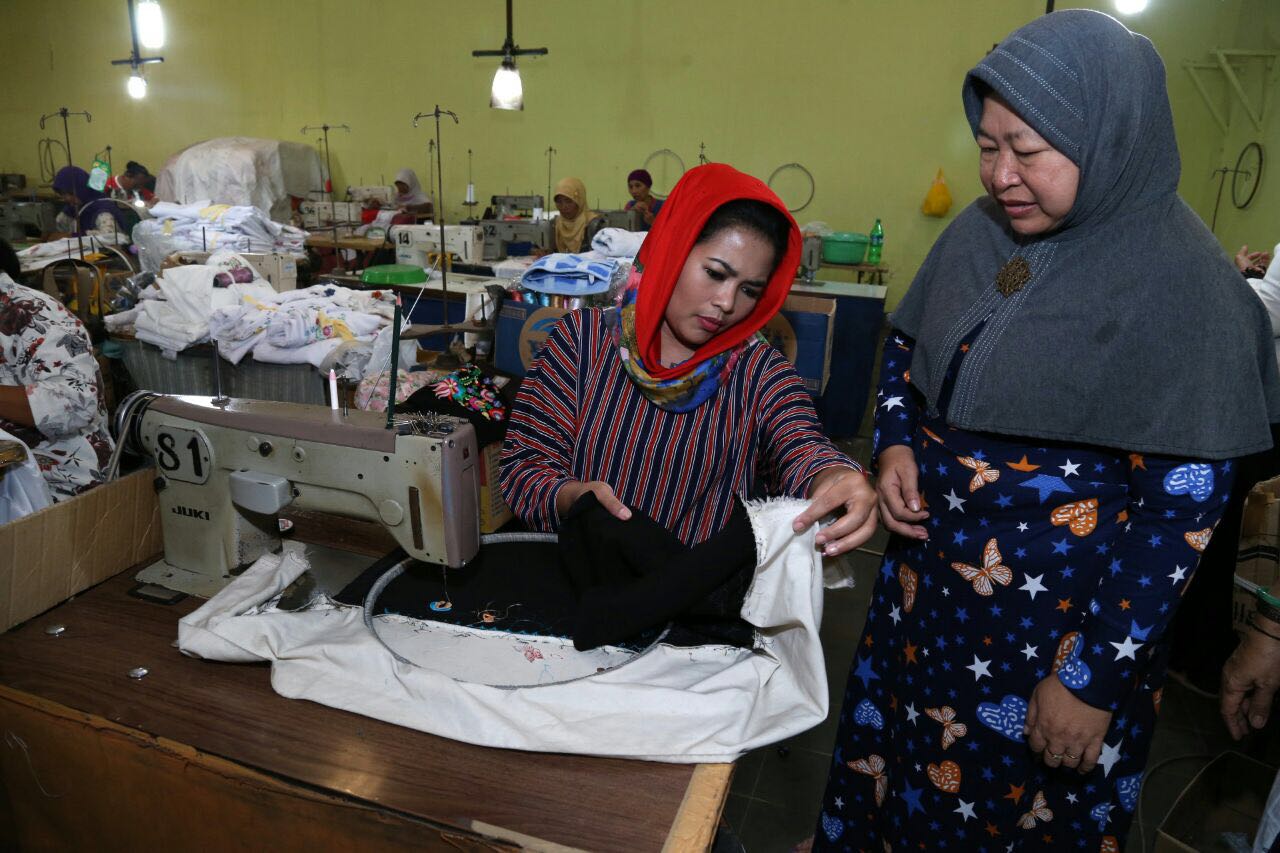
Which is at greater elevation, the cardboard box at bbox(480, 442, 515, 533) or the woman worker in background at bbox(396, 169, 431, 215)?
the woman worker in background at bbox(396, 169, 431, 215)

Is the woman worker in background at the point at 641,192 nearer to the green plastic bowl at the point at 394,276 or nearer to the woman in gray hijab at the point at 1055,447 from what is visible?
the green plastic bowl at the point at 394,276

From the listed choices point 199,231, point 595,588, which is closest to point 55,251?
point 199,231

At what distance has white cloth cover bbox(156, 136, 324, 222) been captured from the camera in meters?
8.05

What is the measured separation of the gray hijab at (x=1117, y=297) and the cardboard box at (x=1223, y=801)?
1.37 meters

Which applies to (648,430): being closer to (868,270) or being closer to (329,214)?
(868,270)

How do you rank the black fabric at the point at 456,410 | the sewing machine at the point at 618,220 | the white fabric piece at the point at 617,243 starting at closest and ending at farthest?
the black fabric at the point at 456,410
the white fabric piece at the point at 617,243
the sewing machine at the point at 618,220

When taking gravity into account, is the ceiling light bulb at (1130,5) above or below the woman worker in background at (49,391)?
above

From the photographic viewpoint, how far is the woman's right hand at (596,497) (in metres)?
1.14

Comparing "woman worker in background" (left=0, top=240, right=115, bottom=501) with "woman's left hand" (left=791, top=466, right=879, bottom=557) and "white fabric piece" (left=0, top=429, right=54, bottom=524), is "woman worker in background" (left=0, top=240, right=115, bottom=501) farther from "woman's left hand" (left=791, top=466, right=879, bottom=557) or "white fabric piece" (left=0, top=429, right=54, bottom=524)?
"woman's left hand" (left=791, top=466, right=879, bottom=557)

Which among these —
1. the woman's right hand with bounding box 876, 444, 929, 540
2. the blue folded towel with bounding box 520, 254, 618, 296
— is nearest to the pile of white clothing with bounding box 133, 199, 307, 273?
the blue folded towel with bounding box 520, 254, 618, 296

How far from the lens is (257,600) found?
1.11 m

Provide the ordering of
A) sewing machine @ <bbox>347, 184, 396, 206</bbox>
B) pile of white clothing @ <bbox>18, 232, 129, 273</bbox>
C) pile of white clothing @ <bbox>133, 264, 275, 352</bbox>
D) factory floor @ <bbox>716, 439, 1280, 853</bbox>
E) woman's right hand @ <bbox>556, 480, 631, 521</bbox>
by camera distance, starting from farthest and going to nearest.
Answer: sewing machine @ <bbox>347, 184, 396, 206</bbox>, pile of white clothing @ <bbox>18, 232, 129, 273</bbox>, pile of white clothing @ <bbox>133, 264, 275, 352</bbox>, factory floor @ <bbox>716, 439, 1280, 853</bbox>, woman's right hand @ <bbox>556, 480, 631, 521</bbox>

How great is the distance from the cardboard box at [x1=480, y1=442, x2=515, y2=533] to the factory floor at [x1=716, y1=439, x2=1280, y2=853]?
0.94 m

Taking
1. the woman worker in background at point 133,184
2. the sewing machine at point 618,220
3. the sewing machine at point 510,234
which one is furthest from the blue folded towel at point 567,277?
the woman worker in background at point 133,184
